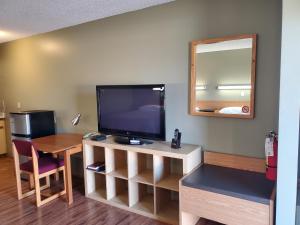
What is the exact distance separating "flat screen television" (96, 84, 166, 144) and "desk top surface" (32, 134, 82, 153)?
406mm

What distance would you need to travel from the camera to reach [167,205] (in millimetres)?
2682

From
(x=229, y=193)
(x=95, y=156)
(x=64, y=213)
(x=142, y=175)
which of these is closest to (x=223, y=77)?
(x=229, y=193)

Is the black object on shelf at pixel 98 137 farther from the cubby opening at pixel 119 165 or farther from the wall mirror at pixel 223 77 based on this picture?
the wall mirror at pixel 223 77

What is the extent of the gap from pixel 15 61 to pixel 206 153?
377 centimetres

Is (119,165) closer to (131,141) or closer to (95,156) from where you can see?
(95,156)

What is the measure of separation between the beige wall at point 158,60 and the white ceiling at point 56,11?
0.17m

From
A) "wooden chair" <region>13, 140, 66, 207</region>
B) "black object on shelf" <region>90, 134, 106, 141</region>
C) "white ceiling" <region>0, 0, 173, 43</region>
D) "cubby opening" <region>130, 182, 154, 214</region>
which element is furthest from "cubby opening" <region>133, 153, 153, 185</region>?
"white ceiling" <region>0, 0, 173, 43</region>

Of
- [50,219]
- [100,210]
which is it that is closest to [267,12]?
[100,210]

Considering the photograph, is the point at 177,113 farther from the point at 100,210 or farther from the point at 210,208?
the point at 100,210

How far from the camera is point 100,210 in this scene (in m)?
2.70

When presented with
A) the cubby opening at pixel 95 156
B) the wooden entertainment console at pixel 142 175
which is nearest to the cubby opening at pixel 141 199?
the wooden entertainment console at pixel 142 175

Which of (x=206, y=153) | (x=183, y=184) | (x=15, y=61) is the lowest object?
(x=183, y=184)

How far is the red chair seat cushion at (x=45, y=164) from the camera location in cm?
285

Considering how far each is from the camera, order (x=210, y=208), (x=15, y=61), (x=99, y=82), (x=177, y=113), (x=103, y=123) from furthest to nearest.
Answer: (x=15, y=61), (x=99, y=82), (x=103, y=123), (x=177, y=113), (x=210, y=208)
